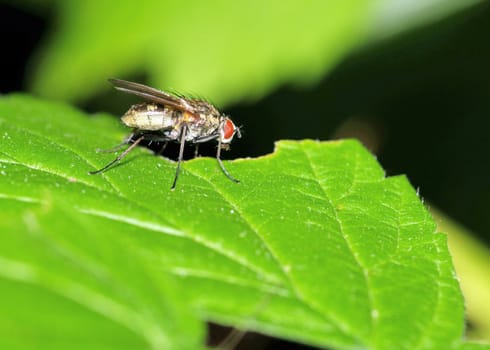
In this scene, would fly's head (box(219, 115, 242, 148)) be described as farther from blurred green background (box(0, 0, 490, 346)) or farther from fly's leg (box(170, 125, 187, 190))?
blurred green background (box(0, 0, 490, 346))

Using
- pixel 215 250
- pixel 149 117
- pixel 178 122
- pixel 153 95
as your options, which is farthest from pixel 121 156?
pixel 215 250

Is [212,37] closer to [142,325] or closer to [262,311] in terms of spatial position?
[262,311]

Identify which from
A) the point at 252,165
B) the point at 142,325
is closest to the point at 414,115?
the point at 252,165

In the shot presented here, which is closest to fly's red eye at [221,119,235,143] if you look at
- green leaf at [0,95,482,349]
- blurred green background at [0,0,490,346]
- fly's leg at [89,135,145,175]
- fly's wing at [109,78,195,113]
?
fly's wing at [109,78,195,113]

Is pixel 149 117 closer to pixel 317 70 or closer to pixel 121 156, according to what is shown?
pixel 121 156

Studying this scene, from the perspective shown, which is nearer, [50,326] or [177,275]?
[50,326]

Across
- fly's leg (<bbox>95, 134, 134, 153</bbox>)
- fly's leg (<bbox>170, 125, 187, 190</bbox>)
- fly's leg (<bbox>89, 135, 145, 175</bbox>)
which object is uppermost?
fly's leg (<bbox>170, 125, 187, 190</bbox>)
